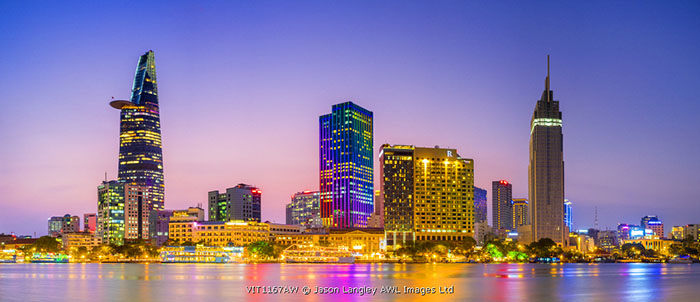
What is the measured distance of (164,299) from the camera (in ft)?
268

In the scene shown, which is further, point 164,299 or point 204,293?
point 204,293

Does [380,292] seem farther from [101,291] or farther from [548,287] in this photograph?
[101,291]

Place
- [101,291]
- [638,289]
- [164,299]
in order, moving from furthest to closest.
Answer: [638,289], [101,291], [164,299]

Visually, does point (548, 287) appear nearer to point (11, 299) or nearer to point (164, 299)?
point (164, 299)

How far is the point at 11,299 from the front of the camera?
81.8m

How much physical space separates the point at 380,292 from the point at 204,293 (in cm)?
2298

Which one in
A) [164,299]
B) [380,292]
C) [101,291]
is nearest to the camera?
[164,299]

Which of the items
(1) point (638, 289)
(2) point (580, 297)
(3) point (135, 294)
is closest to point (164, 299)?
(3) point (135, 294)

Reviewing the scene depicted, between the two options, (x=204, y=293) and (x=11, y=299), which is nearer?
(x=11, y=299)

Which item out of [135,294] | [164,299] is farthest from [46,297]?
[164,299]

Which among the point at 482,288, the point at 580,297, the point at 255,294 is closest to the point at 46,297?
the point at 255,294

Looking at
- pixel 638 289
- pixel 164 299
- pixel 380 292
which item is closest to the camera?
pixel 164 299

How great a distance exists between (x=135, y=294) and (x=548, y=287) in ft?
197

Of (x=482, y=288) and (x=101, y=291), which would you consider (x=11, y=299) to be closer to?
(x=101, y=291)
